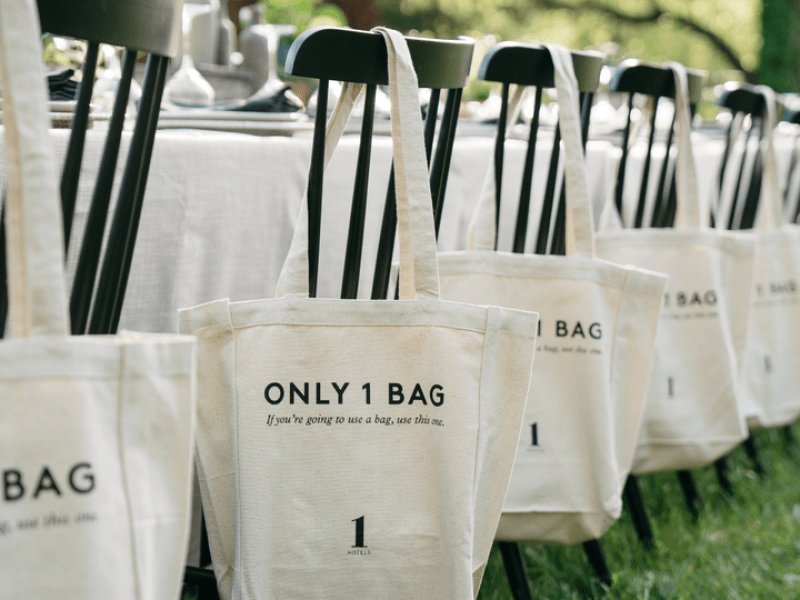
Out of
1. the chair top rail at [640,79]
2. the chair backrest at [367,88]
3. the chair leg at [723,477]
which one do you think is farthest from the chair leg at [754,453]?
the chair backrest at [367,88]

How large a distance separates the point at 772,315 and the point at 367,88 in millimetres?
1043

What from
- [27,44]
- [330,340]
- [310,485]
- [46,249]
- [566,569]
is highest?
[27,44]

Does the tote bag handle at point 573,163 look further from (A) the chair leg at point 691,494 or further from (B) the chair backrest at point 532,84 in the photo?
(A) the chair leg at point 691,494

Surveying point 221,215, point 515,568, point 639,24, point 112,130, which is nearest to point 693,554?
point 515,568

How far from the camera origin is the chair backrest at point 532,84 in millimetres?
966

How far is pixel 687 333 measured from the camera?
3.97 ft

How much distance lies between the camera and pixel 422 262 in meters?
0.70

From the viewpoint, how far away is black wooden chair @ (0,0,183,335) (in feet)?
1.84

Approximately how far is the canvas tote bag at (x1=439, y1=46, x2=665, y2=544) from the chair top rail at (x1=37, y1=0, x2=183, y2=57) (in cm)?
42

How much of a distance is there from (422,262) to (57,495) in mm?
342

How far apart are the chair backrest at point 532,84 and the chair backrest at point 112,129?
0.44m

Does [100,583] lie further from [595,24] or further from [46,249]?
[595,24]

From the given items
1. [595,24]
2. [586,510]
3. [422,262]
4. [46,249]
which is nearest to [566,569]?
[586,510]

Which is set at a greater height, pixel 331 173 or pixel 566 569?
pixel 331 173
